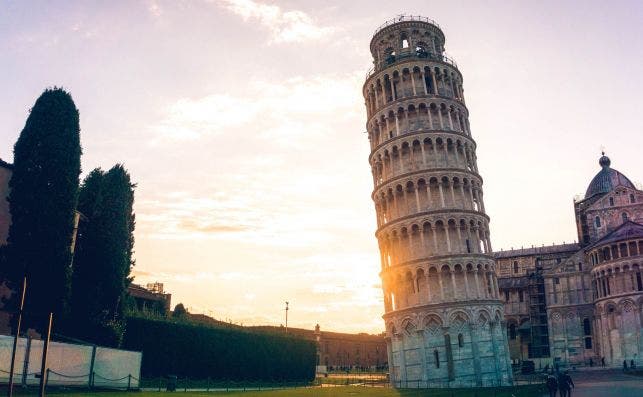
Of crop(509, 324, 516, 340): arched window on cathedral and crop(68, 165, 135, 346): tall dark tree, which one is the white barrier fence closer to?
crop(68, 165, 135, 346): tall dark tree

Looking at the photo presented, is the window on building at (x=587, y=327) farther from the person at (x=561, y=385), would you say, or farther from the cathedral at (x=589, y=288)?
the person at (x=561, y=385)

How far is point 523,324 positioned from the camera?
80375mm

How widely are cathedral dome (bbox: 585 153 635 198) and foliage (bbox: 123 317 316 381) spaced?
2231 inches

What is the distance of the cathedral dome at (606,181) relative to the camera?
8050cm

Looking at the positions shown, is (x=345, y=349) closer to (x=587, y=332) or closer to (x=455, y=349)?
(x=587, y=332)

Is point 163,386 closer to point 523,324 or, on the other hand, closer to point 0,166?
point 0,166

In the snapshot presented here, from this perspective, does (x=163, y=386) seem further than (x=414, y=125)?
No

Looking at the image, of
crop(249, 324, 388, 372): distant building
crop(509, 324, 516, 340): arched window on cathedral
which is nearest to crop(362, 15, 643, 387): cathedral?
crop(509, 324, 516, 340): arched window on cathedral

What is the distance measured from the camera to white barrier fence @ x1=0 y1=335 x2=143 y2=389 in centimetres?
2303

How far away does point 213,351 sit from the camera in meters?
42.2

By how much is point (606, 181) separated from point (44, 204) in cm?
8088

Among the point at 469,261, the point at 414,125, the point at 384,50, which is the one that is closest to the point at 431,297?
the point at 469,261

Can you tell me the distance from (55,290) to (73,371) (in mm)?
5092

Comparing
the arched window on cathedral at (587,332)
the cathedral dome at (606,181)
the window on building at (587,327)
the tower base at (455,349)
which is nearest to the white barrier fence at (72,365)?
the tower base at (455,349)
